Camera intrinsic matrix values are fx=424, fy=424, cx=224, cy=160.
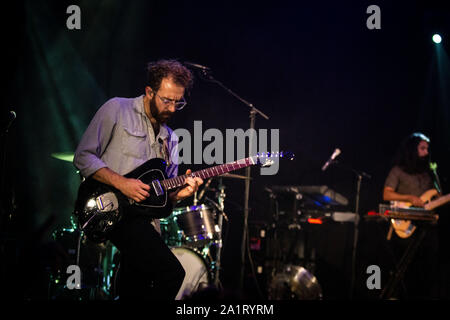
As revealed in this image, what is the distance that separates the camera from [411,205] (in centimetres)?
625

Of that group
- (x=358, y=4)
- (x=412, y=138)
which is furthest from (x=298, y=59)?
(x=412, y=138)

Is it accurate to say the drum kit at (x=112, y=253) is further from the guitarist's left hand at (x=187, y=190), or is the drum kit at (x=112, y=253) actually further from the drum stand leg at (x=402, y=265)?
the drum stand leg at (x=402, y=265)

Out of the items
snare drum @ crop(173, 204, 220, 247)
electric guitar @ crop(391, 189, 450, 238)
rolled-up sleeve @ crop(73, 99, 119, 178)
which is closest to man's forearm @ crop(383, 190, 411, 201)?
electric guitar @ crop(391, 189, 450, 238)

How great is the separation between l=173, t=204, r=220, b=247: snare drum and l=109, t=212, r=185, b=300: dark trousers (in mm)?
1688

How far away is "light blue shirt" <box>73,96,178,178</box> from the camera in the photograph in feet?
11.0

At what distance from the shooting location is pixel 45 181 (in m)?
6.25

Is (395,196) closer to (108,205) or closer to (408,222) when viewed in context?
(408,222)

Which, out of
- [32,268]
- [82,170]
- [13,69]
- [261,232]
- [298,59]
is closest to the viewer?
[32,268]

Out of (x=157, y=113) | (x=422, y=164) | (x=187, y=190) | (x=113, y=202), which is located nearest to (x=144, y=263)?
(x=113, y=202)

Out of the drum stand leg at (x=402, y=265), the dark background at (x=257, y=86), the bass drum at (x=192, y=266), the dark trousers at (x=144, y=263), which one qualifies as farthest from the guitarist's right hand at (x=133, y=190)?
the drum stand leg at (x=402, y=265)

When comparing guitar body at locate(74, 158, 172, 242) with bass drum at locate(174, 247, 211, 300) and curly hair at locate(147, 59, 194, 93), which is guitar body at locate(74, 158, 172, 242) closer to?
curly hair at locate(147, 59, 194, 93)

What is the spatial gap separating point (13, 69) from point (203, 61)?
277 cm
